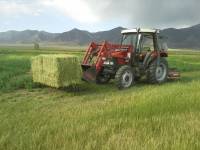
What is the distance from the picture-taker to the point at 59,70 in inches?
577

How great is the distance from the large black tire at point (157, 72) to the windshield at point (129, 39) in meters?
1.30

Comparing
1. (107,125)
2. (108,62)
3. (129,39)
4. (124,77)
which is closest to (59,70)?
(108,62)

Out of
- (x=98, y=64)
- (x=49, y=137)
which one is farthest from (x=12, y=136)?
(x=98, y=64)

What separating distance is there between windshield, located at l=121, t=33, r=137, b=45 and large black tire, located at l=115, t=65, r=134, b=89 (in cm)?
161

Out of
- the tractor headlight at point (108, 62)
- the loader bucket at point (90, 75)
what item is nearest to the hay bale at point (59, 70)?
the loader bucket at point (90, 75)

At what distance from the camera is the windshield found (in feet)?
59.2

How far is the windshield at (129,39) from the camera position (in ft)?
59.2

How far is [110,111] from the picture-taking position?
10234 mm

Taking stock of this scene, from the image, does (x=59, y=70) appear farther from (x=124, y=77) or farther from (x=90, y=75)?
(x=124, y=77)

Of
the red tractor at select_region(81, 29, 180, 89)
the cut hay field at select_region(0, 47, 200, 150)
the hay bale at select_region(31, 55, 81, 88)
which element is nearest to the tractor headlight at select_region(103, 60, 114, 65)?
the red tractor at select_region(81, 29, 180, 89)

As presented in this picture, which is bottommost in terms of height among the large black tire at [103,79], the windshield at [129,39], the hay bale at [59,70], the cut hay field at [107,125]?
the large black tire at [103,79]

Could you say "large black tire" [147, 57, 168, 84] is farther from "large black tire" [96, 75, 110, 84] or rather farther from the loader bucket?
the loader bucket

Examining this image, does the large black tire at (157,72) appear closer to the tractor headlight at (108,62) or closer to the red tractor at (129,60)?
the red tractor at (129,60)

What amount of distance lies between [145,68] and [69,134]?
10816mm
